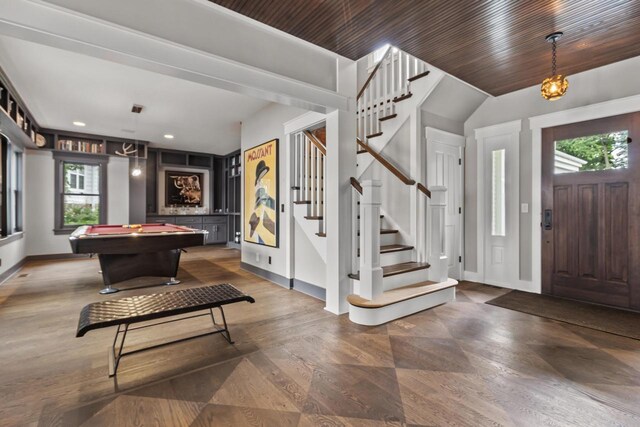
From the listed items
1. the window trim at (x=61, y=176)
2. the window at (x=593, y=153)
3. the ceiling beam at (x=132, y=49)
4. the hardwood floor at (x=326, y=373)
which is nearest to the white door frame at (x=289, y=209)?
the hardwood floor at (x=326, y=373)

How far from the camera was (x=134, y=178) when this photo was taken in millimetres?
7453

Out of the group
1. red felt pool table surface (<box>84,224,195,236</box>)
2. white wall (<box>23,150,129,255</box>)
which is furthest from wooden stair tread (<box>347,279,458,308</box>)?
white wall (<box>23,150,129,255</box>)

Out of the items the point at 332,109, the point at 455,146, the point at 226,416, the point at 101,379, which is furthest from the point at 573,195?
the point at 101,379

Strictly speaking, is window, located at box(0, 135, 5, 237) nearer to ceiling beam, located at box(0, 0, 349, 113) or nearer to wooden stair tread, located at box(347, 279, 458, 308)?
ceiling beam, located at box(0, 0, 349, 113)

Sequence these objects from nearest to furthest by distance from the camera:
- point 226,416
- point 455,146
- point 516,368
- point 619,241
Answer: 1. point 226,416
2. point 516,368
3. point 619,241
4. point 455,146

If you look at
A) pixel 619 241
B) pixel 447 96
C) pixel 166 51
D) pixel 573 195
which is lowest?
pixel 619 241

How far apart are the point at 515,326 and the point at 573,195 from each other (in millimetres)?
1922

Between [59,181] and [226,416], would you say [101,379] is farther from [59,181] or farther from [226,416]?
[59,181]

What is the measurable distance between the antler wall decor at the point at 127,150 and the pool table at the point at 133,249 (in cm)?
368

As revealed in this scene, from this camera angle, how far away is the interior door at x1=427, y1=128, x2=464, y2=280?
4.25 metres

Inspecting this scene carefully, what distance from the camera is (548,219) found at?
3.89 meters

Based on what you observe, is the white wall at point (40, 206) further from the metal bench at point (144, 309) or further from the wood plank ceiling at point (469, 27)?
the wood plank ceiling at point (469, 27)

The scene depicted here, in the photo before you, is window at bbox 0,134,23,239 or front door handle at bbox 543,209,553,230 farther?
window at bbox 0,134,23,239

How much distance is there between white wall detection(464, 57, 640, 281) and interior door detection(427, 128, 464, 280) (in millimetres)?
146
